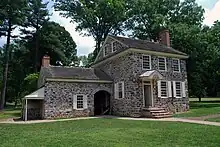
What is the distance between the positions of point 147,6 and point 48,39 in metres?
17.1

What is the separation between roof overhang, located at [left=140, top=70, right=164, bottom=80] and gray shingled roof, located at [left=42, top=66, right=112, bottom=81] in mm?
3926

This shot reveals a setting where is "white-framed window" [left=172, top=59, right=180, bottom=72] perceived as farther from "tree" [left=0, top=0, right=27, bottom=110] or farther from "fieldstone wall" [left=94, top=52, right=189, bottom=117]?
"tree" [left=0, top=0, right=27, bottom=110]

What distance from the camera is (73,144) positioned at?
7.27 m

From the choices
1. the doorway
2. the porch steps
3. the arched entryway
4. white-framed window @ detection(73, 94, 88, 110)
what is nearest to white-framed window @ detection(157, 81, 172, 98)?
the doorway

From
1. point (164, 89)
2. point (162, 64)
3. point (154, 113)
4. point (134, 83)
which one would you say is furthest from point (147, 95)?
point (162, 64)

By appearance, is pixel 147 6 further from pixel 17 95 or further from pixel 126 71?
pixel 17 95

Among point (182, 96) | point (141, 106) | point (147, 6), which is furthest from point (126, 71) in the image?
point (147, 6)

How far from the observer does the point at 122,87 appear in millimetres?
19438

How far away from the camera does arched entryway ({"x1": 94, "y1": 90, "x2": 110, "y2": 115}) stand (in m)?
21.6

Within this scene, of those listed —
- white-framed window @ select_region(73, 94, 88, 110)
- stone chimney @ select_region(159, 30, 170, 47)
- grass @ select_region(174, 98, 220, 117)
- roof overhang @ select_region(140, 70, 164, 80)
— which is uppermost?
stone chimney @ select_region(159, 30, 170, 47)

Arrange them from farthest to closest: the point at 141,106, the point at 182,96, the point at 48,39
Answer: the point at 48,39, the point at 182,96, the point at 141,106

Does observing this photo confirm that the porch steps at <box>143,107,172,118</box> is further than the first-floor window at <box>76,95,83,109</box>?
No

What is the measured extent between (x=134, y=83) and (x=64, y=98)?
19.1 feet

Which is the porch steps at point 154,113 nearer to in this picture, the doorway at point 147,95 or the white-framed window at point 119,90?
the doorway at point 147,95
